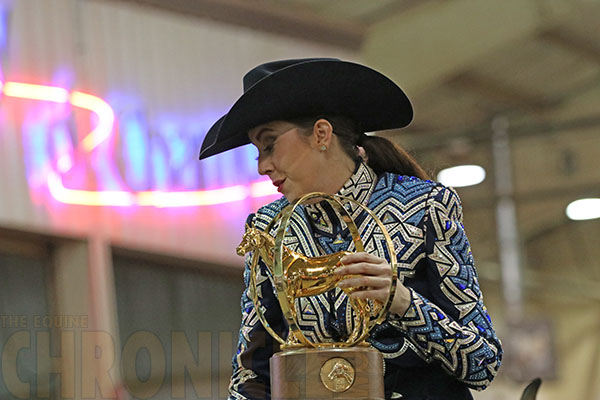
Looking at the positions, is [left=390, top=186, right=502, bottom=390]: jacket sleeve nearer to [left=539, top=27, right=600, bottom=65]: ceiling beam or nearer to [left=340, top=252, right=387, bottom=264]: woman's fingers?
[left=340, top=252, right=387, bottom=264]: woman's fingers

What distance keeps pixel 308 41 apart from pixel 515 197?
372 centimetres

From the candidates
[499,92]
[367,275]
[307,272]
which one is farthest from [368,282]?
[499,92]

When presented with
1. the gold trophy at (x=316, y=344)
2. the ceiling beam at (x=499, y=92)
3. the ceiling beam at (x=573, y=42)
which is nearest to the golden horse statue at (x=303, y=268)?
the gold trophy at (x=316, y=344)

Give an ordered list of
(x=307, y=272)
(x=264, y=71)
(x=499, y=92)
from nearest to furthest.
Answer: (x=307, y=272), (x=264, y=71), (x=499, y=92)

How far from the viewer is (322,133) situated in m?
1.65

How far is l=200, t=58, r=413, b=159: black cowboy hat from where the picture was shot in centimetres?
161

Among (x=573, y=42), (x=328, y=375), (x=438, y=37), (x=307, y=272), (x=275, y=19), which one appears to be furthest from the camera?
(x=573, y=42)

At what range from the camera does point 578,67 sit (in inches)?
368

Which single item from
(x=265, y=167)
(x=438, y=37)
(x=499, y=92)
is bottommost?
(x=265, y=167)

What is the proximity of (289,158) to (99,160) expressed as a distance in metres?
3.57

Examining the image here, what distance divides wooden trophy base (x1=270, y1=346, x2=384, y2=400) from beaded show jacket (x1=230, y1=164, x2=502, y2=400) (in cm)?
16

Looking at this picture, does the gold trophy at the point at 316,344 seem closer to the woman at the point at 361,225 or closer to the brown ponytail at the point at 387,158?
the woman at the point at 361,225

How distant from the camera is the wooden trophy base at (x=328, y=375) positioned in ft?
4.41

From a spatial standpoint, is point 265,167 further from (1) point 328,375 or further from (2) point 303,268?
(1) point 328,375
